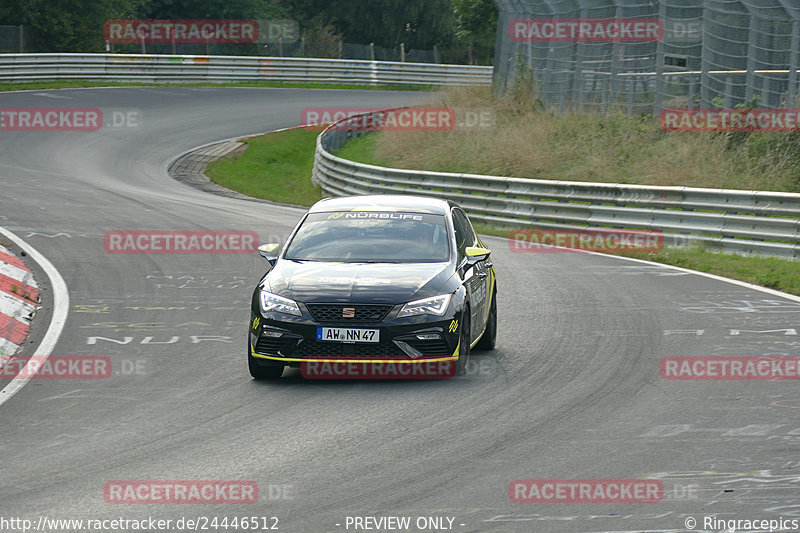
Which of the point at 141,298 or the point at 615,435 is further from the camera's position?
the point at 141,298

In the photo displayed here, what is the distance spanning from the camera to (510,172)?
1062 inches

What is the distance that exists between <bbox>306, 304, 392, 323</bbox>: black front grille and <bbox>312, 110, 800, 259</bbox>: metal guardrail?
10.3 metres

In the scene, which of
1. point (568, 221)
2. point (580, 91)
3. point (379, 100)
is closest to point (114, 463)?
point (568, 221)

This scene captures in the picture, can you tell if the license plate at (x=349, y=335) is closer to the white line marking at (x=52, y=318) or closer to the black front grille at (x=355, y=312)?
the black front grille at (x=355, y=312)

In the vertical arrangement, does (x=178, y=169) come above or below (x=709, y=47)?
below

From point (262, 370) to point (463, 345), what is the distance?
1.75m

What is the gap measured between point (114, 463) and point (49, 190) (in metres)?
19.7

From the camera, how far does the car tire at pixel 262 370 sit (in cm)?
941

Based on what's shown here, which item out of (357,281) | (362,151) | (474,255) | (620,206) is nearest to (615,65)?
(620,206)

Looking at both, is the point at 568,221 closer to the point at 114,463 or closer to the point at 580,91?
the point at 580,91

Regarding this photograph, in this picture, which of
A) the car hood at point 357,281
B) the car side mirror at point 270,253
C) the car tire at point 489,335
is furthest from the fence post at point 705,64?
the car side mirror at point 270,253

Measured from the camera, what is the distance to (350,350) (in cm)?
911

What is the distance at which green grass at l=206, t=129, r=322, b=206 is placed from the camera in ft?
→ 100

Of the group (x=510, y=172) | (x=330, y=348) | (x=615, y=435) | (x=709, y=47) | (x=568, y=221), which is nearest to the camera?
(x=615, y=435)
